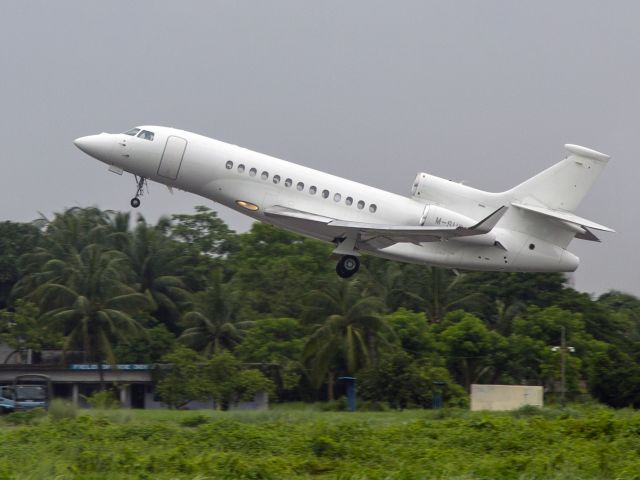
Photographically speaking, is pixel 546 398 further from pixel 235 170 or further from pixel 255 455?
pixel 255 455

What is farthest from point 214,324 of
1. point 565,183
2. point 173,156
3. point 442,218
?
point 565,183

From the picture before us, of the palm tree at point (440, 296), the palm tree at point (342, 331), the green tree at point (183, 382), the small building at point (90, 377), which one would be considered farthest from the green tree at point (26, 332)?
the palm tree at point (440, 296)

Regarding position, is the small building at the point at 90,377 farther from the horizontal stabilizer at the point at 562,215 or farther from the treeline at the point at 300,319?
the horizontal stabilizer at the point at 562,215

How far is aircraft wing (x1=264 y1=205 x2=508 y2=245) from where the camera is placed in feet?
87.4

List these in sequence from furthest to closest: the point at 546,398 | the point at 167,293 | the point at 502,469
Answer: the point at 167,293 < the point at 546,398 < the point at 502,469

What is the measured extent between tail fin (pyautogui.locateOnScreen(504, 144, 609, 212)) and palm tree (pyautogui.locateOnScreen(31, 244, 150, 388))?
2499 centimetres

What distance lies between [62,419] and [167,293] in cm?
3917

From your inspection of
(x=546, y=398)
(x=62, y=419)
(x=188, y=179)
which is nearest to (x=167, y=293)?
(x=546, y=398)

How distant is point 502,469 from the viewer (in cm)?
1900

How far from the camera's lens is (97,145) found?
2878 cm

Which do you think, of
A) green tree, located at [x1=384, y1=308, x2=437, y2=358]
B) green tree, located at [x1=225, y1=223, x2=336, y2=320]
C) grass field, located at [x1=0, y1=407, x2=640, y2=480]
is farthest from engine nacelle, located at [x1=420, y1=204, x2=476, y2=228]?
green tree, located at [x1=225, y1=223, x2=336, y2=320]

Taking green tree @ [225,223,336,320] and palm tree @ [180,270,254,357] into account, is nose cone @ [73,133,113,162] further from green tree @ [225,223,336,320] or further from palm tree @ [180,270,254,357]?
green tree @ [225,223,336,320]

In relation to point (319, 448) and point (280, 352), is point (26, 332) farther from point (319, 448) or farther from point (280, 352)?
point (319, 448)

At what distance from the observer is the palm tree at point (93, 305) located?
164 feet
